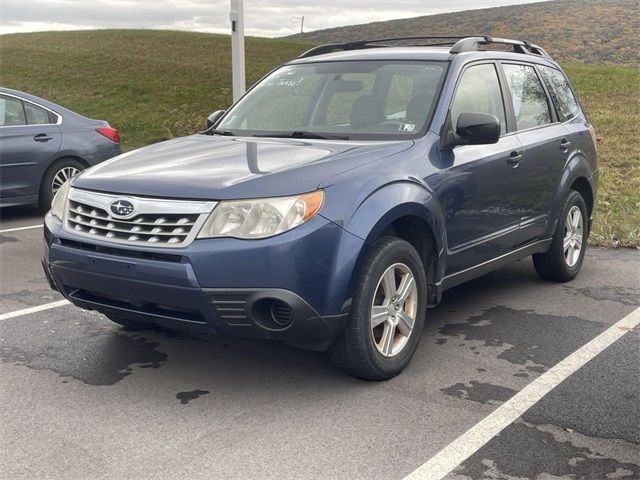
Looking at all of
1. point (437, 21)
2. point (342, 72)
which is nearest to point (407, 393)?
point (342, 72)

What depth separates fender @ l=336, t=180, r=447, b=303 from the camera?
13.5ft

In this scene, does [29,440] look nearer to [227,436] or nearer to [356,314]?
[227,436]

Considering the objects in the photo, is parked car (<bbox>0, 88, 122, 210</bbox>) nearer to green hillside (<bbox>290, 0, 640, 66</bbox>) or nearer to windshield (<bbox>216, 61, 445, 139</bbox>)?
windshield (<bbox>216, 61, 445, 139</bbox>)

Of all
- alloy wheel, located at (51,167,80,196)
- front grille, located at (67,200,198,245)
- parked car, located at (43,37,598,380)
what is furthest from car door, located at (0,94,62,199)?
front grille, located at (67,200,198,245)

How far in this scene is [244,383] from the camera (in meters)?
4.42

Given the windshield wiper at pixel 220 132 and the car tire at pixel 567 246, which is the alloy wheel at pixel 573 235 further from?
the windshield wiper at pixel 220 132

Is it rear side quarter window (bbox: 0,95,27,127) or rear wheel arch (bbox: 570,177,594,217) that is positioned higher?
rear side quarter window (bbox: 0,95,27,127)

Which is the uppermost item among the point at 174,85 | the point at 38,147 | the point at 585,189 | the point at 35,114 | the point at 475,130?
the point at 475,130

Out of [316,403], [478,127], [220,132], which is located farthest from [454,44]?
[316,403]

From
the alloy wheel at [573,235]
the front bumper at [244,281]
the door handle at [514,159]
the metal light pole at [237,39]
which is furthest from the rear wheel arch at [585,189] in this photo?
the metal light pole at [237,39]

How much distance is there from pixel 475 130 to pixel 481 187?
Result: 0.47 meters

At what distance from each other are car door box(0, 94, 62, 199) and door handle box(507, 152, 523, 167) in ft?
19.0

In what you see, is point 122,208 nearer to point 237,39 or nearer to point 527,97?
point 527,97

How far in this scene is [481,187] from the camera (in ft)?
17.0
